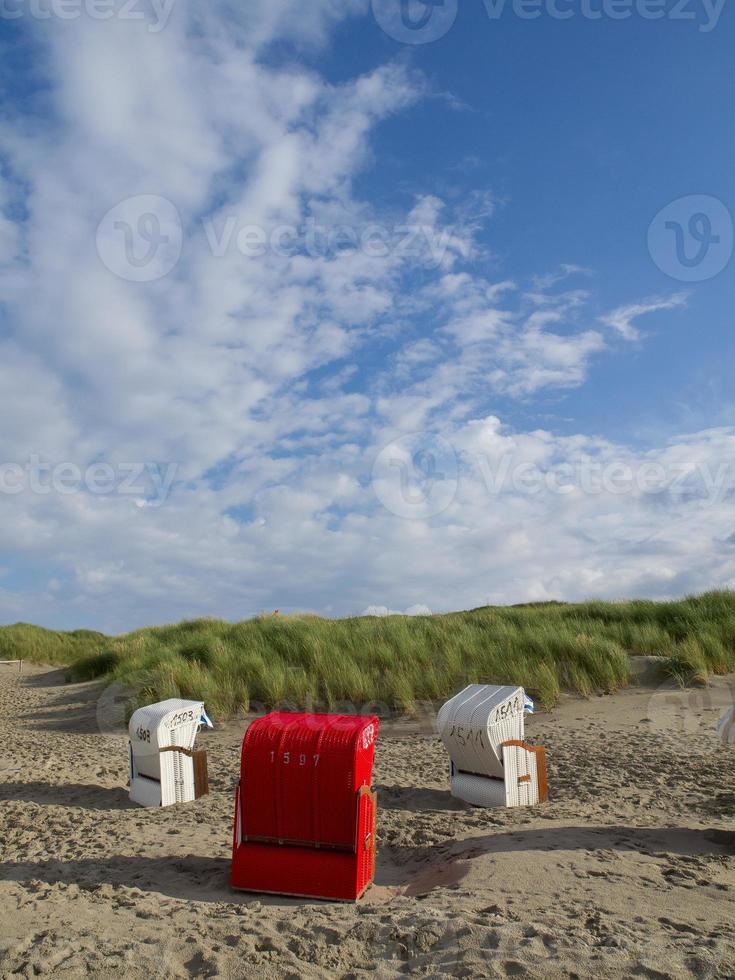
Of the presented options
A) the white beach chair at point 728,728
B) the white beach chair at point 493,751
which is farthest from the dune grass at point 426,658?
the white beach chair at point 728,728

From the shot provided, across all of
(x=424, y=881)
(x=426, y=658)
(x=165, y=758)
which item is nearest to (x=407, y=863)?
(x=424, y=881)

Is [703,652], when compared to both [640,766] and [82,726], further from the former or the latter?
[82,726]

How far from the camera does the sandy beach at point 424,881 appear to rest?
4156 millimetres

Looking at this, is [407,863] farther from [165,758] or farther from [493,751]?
Result: [165,758]

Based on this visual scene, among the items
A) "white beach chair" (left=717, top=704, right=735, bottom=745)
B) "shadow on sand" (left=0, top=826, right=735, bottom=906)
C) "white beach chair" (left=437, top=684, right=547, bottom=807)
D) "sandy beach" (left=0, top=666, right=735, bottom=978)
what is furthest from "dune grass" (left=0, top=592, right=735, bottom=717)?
"white beach chair" (left=717, top=704, right=735, bottom=745)

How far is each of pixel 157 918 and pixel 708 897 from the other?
3.52 meters

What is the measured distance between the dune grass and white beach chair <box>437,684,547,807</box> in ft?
16.6

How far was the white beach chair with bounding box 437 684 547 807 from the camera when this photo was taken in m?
7.66

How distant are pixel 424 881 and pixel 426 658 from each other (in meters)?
9.07

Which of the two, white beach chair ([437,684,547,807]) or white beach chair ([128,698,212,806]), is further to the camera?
white beach chair ([128,698,212,806])

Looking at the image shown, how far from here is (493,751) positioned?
763 centimetres
